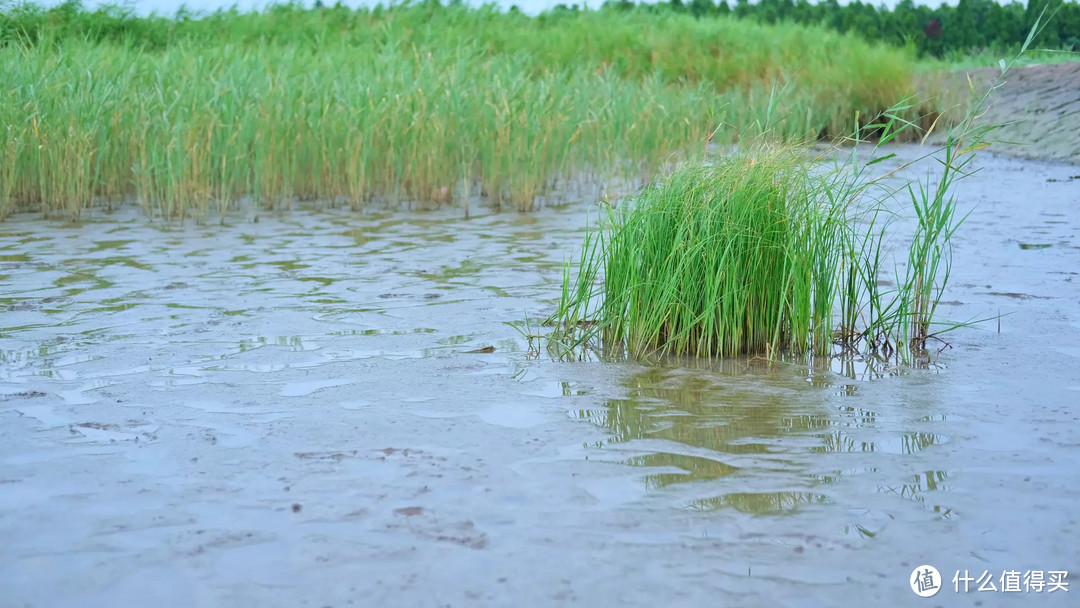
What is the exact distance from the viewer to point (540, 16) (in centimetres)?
2092

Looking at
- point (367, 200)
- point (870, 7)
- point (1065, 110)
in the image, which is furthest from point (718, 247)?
point (870, 7)

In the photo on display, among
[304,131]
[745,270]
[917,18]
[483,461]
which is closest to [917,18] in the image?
[917,18]

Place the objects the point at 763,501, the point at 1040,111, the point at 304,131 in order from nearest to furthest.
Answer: the point at 763,501, the point at 304,131, the point at 1040,111

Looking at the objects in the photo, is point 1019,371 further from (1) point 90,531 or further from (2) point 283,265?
(2) point 283,265

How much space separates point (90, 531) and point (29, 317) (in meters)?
2.69

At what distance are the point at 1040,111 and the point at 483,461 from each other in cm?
1277

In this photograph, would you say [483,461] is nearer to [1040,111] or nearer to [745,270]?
[745,270]

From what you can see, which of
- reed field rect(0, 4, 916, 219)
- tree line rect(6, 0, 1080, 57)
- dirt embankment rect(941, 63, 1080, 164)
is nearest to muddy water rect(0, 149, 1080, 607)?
reed field rect(0, 4, 916, 219)

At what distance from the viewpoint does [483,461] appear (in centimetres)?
304

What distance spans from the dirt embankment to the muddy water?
7977 mm

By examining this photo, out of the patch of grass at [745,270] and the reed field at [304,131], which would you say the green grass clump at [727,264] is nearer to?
the patch of grass at [745,270]

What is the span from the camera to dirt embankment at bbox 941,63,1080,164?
488 inches

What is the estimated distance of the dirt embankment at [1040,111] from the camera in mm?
12398

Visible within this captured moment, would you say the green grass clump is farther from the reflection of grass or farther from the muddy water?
the reflection of grass
